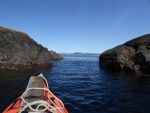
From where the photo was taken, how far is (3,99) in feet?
39.0

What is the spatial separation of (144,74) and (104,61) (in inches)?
420

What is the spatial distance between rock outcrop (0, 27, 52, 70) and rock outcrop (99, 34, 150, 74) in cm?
1204

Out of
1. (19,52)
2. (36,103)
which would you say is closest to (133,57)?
(19,52)

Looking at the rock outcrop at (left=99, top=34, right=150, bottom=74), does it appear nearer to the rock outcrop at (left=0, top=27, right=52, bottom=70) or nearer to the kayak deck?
the rock outcrop at (left=0, top=27, right=52, bottom=70)

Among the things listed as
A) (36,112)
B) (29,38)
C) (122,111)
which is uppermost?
(29,38)

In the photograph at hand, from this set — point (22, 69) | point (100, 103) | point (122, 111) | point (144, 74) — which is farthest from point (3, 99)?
point (144, 74)

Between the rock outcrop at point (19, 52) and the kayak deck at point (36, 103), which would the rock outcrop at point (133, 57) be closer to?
the rock outcrop at point (19, 52)

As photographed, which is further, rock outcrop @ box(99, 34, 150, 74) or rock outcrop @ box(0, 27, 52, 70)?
rock outcrop @ box(0, 27, 52, 70)

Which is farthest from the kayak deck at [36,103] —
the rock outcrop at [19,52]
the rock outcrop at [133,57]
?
the rock outcrop at [133,57]

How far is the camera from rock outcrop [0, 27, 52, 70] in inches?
1033

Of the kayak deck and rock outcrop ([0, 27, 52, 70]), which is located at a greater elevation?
rock outcrop ([0, 27, 52, 70])

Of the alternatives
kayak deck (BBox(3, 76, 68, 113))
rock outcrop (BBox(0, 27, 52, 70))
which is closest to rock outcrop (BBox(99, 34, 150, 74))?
rock outcrop (BBox(0, 27, 52, 70))

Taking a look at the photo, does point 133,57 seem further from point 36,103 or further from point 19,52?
point 36,103

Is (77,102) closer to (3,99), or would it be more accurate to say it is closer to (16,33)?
(3,99)
